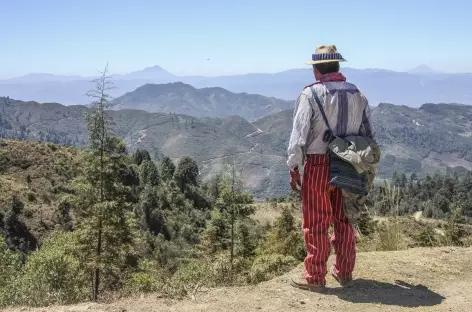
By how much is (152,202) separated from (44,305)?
152 feet

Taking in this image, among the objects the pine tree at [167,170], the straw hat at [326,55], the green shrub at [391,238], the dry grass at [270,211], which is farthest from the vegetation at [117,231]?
the pine tree at [167,170]

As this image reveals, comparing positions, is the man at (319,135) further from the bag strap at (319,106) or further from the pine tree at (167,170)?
the pine tree at (167,170)

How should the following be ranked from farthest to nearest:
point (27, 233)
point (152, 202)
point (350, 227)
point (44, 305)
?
point (152, 202) < point (27, 233) < point (350, 227) < point (44, 305)

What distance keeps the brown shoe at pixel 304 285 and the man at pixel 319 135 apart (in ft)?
0.03

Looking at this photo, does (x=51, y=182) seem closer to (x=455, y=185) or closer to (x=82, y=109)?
(x=82, y=109)

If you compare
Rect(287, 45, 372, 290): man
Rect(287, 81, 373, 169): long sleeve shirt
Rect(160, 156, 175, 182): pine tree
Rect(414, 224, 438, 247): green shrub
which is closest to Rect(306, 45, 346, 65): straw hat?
Rect(287, 45, 372, 290): man

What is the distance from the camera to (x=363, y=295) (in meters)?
4.52

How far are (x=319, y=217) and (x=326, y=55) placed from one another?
1533 mm

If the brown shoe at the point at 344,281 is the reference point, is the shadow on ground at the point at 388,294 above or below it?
below

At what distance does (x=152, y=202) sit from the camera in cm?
4991

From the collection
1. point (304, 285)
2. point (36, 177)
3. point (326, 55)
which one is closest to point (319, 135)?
point (326, 55)

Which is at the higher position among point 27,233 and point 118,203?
point 118,203

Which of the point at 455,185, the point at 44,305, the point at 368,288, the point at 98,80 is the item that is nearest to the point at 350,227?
the point at 368,288

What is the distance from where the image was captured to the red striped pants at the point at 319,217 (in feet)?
14.5
